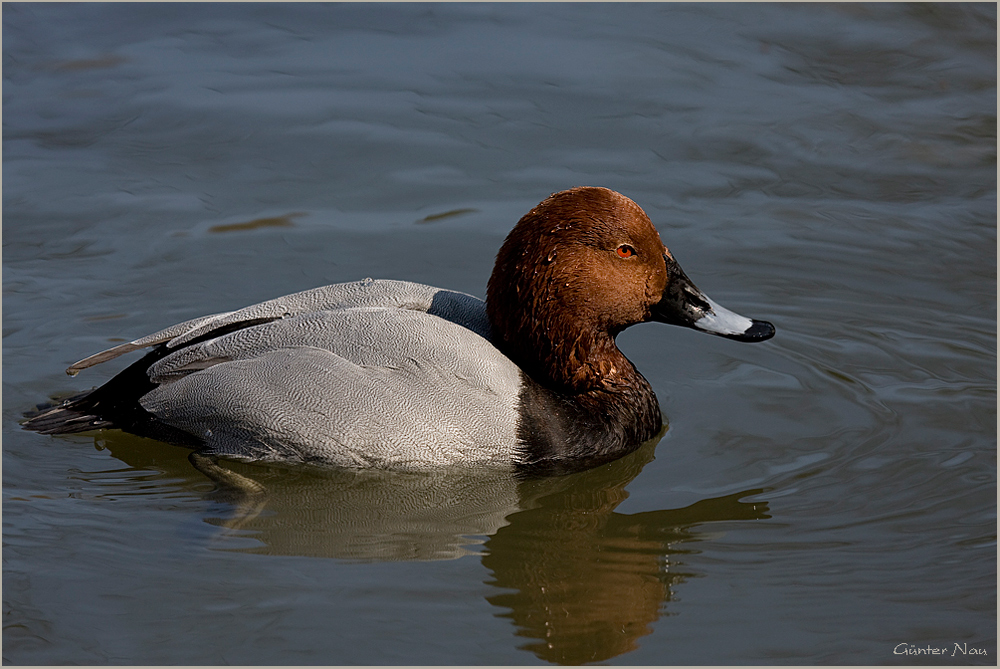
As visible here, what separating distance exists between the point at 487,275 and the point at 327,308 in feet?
6.22

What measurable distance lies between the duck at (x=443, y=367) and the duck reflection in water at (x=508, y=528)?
0.13 meters

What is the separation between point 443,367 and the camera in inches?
194

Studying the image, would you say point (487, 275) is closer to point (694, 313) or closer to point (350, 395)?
point (694, 313)

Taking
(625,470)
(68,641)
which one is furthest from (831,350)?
(68,641)

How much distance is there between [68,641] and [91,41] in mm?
6990

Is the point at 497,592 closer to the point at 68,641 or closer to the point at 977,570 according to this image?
the point at 68,641

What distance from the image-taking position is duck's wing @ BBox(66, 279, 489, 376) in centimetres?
529

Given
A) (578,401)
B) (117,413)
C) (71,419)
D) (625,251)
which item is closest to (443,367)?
(578,401)
